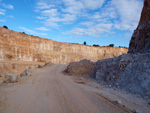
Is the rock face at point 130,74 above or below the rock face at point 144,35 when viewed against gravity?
below

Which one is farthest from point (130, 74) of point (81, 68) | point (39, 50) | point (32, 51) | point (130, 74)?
point (39, 50)

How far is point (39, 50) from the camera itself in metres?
42.2

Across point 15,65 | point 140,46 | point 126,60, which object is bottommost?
point 15,65

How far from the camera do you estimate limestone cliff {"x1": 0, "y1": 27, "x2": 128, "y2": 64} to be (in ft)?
115

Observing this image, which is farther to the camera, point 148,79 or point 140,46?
point 140,46

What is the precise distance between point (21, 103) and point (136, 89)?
5.35 m

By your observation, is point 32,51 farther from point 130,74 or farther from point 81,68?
point 130,74

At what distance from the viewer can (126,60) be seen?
854 centimetres

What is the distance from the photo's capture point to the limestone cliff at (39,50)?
34975 millimetres

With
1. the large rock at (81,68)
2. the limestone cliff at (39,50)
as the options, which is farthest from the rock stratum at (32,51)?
the large rock at (81,68)

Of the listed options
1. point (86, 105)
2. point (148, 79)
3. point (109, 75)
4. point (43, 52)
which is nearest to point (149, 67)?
point (148, 79)

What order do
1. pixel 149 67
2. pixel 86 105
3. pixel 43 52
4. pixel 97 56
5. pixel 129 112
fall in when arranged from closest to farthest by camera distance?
pixel 129 112
pixel 86 105
pixel 149 67
pixel 43 52
pixel 97 56

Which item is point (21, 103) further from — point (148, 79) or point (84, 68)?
point (84, 68)

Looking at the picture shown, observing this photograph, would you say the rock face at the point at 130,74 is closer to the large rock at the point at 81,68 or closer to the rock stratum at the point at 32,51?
the large rock at the point at 81,68
